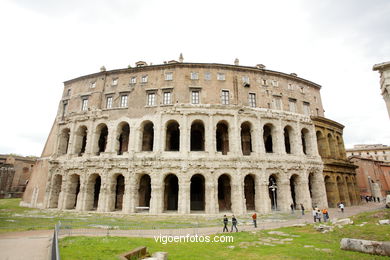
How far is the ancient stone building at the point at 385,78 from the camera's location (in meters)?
12.2

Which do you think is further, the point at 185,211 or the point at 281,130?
the point at 281,130

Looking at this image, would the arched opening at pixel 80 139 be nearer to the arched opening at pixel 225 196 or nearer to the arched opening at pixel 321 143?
the arched opening at pixel 225 196

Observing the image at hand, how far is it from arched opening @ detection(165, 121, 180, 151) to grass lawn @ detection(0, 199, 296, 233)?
7973 millimetres

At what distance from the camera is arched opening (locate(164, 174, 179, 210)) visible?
23391mm

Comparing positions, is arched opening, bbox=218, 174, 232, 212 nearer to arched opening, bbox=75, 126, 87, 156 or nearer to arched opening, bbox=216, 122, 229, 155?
arched opening, bbox=216, 122, 229, 155

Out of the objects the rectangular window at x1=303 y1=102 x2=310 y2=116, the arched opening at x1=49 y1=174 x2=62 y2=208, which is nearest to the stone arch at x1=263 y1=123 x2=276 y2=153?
the rectangular window at x1=303 y1=102 x2=310 y2=116

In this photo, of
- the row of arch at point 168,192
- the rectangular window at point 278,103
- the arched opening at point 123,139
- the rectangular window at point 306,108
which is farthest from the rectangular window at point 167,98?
the rectangular window at point 306,108

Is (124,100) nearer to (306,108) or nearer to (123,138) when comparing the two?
(123,138)

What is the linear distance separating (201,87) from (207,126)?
463cm

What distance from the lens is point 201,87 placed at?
79.3 feet

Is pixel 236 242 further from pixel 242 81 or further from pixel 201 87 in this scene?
pixel 242 81

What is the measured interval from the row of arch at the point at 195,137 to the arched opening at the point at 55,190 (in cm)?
316

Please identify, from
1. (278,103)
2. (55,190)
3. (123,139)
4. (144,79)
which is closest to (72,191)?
(55,190)

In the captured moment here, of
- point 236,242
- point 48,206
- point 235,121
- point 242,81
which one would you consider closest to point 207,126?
point 235,121
